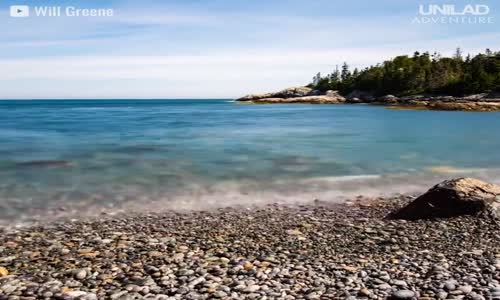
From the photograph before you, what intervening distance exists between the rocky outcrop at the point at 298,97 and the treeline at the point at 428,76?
984 centimetres

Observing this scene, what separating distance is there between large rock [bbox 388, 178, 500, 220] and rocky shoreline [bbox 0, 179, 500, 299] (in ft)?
0.10

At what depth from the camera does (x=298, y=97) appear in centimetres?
17512

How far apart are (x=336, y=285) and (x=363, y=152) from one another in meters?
23.9

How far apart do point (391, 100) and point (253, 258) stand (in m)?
126

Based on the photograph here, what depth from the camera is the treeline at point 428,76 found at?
116312mm

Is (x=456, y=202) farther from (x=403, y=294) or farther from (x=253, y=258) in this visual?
(x=253, y=258)

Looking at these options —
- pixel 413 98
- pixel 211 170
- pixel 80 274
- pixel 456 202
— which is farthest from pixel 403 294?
pixel 413 98

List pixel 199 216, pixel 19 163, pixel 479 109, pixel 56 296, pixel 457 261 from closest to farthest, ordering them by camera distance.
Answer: pixel 56 296 < pixel 457 261 < pixel 199 216 < pixel 19 163 < pixel 479 109

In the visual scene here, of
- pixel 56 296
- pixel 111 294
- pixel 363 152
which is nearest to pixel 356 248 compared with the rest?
pixel 111 294

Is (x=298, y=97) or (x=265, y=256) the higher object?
(x=298, y=97)

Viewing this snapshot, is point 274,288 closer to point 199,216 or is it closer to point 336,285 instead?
point 336,285

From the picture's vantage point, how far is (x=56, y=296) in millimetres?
7277

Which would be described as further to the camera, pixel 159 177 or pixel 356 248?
pixel 159 177

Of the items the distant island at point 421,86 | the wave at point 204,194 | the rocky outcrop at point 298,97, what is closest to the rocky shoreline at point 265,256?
the wave at point 204,194
